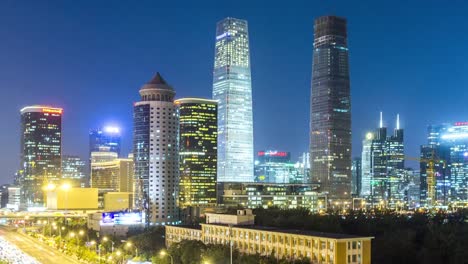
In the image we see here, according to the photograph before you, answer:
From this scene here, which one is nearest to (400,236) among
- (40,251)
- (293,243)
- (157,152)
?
(293,243)

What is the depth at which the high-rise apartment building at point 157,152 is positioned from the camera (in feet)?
476

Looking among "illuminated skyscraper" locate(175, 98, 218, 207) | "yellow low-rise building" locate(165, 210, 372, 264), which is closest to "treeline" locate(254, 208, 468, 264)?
"yellow low-rise building" locate(165, 210, 372, 264)

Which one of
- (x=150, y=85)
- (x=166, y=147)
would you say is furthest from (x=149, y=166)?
(x=150, y=85)

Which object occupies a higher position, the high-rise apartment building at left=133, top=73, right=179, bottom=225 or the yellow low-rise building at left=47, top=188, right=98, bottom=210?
the high-rise apartment building at left=133, top=73, right=179, bottom=225

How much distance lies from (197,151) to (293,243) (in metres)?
122

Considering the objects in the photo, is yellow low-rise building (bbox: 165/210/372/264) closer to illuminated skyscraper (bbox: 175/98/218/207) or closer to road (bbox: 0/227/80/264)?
road (bbox: 0/227/80/264)

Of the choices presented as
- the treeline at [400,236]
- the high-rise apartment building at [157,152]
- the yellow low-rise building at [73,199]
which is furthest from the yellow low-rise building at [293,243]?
the yellow low-rise building at [73,199]

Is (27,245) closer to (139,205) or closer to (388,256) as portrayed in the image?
(139,205)

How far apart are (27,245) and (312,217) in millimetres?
54758

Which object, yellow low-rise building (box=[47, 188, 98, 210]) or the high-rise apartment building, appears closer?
the high-rise apartment building

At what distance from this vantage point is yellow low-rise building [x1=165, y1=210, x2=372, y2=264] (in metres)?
66.1

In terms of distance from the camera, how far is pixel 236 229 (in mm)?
83312

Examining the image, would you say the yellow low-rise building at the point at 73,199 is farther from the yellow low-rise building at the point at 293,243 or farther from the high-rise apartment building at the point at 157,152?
the yellow low-rise building at the point at 293,243

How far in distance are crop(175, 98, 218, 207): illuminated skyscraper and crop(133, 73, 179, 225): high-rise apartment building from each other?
30.6 m
